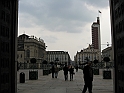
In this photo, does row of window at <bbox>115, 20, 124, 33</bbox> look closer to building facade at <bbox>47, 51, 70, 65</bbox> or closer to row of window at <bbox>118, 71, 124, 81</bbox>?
row of window at <bbox>118, 71, 124, 81</bbox>

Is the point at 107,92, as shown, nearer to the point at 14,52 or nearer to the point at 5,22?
the point at 14,52

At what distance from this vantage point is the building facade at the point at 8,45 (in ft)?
28.1

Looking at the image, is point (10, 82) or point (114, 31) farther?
point (114, 31)

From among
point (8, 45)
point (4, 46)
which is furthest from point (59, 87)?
point (4, 46)

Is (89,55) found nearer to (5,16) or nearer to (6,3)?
(6,3)

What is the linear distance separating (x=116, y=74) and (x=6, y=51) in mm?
5489

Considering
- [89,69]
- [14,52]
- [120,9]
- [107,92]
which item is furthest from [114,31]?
[14,52]

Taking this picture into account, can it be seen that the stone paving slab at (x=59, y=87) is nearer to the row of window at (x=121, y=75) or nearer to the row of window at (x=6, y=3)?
the row of window at (x=121, y=75)

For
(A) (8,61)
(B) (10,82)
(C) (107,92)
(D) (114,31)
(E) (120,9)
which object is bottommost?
(C) (107,92)

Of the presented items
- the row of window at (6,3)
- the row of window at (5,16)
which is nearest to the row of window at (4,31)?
the row of window at (5,16)

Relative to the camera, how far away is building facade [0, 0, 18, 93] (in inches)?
337

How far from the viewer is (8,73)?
938 cm

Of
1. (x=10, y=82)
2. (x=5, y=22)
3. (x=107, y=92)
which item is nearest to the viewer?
(x=5, y=22)

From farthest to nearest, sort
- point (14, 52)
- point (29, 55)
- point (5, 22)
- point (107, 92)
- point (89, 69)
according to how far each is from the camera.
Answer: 1. point (29, 55)
2. point (107, 92)
3. point (89, 69)
4. point (14, 52)
5. point (5, 22)
